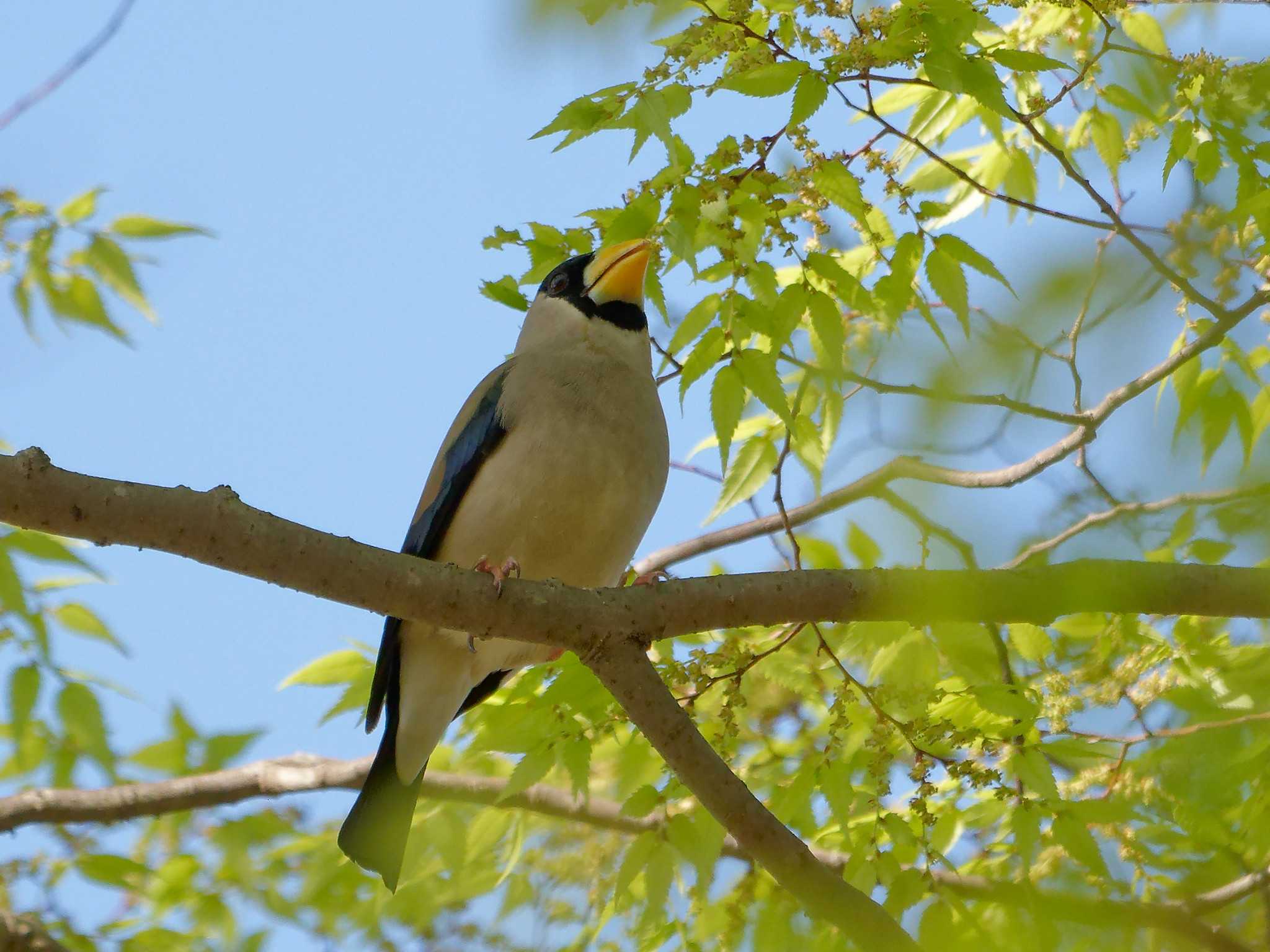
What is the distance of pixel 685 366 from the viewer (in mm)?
3264

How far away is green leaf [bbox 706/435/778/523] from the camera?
4141mm

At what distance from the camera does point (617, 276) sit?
16.3ft

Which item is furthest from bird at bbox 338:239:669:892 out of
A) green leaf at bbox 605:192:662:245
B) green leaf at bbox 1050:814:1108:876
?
green leaf at bbox 1050:814:1108:876

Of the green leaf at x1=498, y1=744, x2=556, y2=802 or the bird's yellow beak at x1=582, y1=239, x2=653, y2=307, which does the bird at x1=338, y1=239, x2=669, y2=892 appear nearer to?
the bird's yellow beak at x1=582, y1=239, x2=653, y2=307

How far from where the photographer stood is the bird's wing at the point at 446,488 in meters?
4.09

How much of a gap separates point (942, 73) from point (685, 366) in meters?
0.93

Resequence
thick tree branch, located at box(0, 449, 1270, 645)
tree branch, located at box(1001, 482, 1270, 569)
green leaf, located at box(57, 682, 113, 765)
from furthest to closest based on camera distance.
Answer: green leaf, located at box(57, 682, 113, 765)
thick tree branch, located at box(0, 449, 1270, 645)
tree branch, located at box(1001, 482, 1270, 569)

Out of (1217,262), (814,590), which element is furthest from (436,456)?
(1217,262)

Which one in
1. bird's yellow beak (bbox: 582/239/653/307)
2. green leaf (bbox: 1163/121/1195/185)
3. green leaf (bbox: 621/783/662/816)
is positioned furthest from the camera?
bird's yellow beak (bbox: 582/239/653/307)

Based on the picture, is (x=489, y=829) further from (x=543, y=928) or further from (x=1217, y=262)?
(x=1217, y=262)

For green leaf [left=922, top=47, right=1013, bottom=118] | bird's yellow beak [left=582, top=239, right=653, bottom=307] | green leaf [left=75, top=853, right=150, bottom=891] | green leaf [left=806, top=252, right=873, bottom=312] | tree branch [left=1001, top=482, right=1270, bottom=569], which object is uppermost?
bird's yellow beak [left=582, top=239, right=653, bottom=307]

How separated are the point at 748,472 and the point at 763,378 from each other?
99 centimetres

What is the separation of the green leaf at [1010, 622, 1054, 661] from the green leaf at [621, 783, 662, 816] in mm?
1109

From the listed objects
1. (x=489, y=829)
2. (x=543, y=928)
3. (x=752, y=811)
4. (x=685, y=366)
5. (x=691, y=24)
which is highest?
(x=691, y=24)
